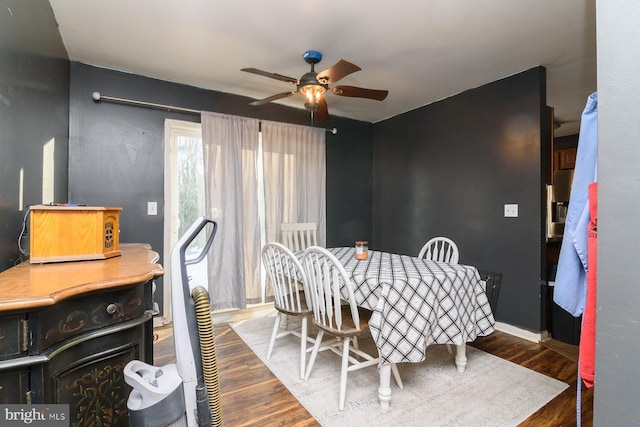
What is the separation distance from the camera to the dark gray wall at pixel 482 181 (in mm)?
2633

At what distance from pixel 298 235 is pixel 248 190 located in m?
0.72

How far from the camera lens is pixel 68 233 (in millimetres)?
1312

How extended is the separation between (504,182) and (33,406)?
3291 mm

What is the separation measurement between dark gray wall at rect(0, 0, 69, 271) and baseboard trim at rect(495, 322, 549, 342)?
348 cm

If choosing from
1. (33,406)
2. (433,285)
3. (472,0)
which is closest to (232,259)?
(433,285)

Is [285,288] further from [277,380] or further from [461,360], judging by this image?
[461,360]

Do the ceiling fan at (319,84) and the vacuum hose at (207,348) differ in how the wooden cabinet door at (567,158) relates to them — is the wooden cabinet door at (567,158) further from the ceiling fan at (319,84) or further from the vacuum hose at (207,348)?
the vacuum hose at (207,348)

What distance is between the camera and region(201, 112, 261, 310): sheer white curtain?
9.93 ft

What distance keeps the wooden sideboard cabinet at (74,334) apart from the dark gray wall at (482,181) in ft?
9.43

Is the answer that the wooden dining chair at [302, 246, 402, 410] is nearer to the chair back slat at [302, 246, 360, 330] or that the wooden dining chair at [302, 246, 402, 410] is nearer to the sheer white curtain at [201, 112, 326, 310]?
the chair back slat at [302, 246, 360, 330]

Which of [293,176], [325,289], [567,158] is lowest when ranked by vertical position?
[325,289]

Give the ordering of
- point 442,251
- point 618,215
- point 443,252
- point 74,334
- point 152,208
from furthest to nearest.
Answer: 1. point 152,208
2. point 443,252
3. point 442,251
4. point 74,334
5. point 618,215

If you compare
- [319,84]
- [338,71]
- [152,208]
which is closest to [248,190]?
[152,208]

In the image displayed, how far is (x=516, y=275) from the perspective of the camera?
275 cm
